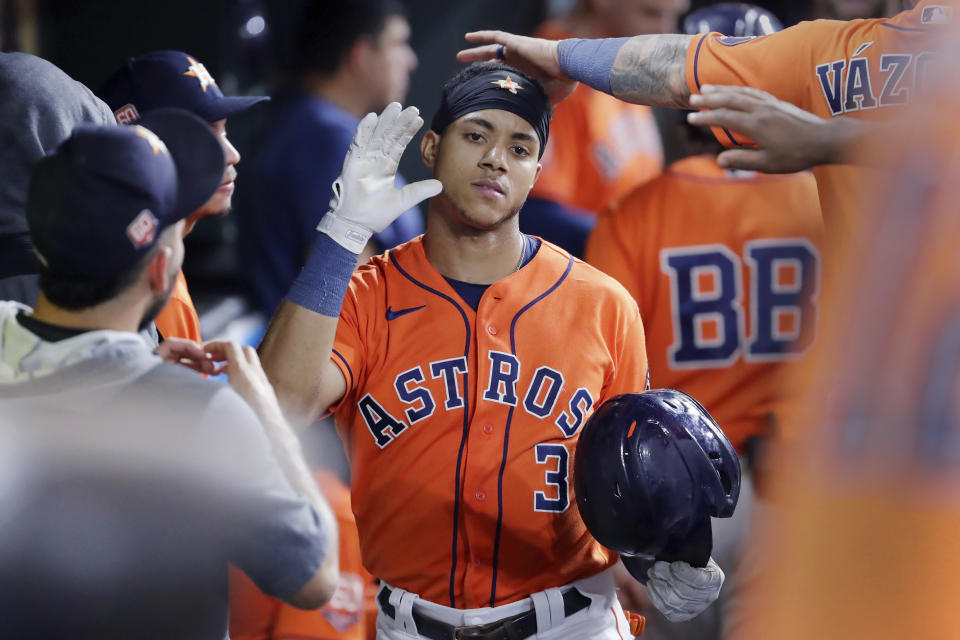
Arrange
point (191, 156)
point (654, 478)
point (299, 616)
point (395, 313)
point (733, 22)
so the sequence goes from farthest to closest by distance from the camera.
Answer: point (733, 22)
point (299, 616)
point (395, 313)
point (654, 478)
point (191, 156)

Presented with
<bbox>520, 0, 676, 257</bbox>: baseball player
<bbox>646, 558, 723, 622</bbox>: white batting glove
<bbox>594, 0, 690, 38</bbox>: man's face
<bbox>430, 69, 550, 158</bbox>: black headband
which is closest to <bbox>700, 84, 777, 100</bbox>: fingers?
<bbox>430, 69, 550, 158</bbox>: black headband

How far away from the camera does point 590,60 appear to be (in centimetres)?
289

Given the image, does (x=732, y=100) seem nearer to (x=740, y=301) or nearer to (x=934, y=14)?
(x=934, y=14)

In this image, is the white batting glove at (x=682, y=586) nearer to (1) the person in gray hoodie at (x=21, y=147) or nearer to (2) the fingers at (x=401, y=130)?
(2) the fingers at (x=401, y=130)

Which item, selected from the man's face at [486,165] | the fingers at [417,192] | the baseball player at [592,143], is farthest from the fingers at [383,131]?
the baseball player at [592,143]

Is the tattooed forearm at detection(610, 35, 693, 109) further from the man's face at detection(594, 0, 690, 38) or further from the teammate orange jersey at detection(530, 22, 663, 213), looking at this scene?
the man's face at detection(594, 0, 690, 38)

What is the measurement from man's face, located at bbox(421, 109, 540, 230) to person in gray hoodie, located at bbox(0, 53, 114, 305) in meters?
0.90

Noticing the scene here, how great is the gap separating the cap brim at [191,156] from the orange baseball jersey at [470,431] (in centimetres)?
70

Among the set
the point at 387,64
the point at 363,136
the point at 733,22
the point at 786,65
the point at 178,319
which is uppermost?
the point at 786,65

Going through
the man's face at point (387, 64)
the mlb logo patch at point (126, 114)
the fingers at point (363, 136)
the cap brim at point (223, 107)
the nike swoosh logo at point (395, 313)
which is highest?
the fingers at point (363, 136)

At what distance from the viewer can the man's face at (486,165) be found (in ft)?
9.20

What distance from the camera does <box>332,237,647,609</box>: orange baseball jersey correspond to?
2.72 metres

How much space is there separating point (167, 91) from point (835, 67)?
5.61ft

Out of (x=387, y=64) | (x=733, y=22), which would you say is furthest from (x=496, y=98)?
(x=387, y=64)
